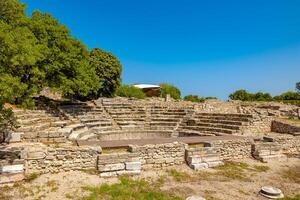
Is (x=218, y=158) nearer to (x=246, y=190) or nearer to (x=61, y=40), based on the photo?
(x=246, y=190)

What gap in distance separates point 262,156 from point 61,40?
15038 millimetres

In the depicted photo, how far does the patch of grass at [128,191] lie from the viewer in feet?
21.9

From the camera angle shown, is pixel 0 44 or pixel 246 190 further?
pixel 246 190

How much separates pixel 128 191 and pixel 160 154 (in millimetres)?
2833

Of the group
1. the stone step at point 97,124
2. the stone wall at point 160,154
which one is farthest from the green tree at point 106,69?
the stone wall at point 160,154

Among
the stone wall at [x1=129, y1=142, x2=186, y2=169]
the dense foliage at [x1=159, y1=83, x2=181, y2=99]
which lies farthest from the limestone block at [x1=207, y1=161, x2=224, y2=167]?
the dense foliage at [x1=159, y1=83, x2=181, y2=99]

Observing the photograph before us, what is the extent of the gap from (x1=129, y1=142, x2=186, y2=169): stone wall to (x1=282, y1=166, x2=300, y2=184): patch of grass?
4239 millimetres

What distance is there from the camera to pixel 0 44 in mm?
6961

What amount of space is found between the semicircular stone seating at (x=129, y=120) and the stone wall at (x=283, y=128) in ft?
8.59

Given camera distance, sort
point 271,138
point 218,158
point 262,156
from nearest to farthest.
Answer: point 218,158 < point 262,156 < point 271,138

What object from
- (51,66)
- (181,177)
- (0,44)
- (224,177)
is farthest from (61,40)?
(224,177)

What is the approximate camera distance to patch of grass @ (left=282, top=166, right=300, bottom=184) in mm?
8811

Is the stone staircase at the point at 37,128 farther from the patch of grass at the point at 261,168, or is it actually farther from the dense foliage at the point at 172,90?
the dense foliage at the point at 172,90

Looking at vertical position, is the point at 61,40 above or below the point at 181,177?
above
